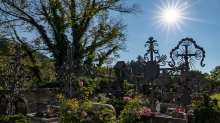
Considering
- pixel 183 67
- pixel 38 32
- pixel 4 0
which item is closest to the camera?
pixel 183 67

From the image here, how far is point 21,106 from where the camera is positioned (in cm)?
868

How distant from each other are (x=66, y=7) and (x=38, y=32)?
3998 millimetres

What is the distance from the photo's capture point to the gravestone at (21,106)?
→ 8.52 meters

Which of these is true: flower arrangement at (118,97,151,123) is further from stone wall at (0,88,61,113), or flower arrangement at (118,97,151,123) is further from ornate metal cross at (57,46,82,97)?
Answer: stone wall at (0,88,61,113)

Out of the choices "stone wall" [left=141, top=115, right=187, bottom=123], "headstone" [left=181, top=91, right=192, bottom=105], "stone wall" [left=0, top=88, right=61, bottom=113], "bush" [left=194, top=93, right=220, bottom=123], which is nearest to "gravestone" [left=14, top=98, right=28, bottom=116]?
"stone wall" [left=0, top=88, right=61, bottom=113]

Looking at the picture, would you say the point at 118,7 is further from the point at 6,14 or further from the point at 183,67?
the point at 183,67

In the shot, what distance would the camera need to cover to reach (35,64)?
792 inches

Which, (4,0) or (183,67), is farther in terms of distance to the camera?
(4,0)

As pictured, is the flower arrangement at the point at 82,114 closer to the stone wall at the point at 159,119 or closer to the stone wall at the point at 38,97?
the stone wall at the point at 159,119

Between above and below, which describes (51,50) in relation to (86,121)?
above

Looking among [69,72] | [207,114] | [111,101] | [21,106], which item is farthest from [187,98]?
[21,106]

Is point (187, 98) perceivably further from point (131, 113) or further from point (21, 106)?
point (21, 106)

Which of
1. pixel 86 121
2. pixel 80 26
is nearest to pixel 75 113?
pixel 86 121

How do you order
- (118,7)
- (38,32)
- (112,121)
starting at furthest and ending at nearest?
1. (118,7)
2. (38,32)
3. (112,121)
